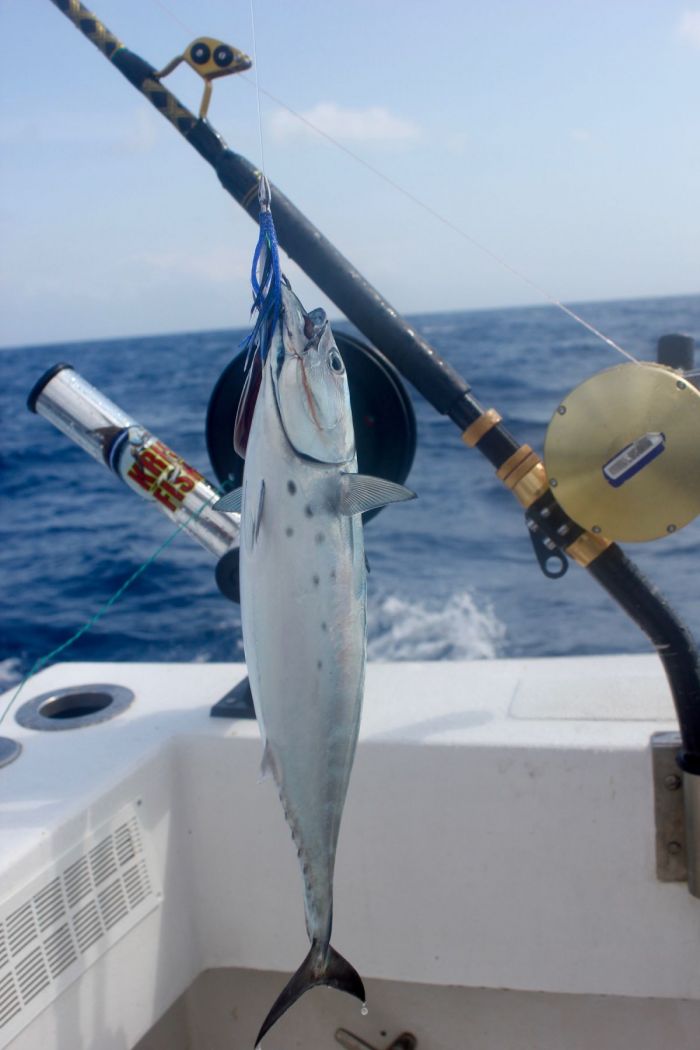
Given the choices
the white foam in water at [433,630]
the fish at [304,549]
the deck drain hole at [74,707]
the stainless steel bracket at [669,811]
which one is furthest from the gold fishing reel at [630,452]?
the white foam in water at [433,630]

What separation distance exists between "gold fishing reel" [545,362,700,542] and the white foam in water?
394 centimetres

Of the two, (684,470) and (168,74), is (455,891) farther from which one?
(168,74)

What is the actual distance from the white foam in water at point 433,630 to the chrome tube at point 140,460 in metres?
3.71

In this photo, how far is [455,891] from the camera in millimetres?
2113

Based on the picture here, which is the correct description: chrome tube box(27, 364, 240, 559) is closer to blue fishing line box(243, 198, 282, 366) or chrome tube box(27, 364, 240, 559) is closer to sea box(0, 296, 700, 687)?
blue fishing line box(243, 198, 282, 366)

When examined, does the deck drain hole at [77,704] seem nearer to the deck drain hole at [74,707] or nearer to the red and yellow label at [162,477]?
the deck drain hole at [74,707]

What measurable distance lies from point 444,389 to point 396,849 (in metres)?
0.95

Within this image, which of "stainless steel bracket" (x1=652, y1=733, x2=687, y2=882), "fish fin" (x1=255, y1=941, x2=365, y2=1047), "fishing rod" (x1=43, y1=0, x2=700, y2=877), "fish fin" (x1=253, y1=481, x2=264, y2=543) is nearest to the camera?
"fish fin" (x1=253, y1=481, x2=264, y2=543)

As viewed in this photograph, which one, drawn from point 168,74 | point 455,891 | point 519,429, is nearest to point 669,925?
point 455,891

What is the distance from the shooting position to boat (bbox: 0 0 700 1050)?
1.88 metres

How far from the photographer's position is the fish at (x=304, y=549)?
0.98 m

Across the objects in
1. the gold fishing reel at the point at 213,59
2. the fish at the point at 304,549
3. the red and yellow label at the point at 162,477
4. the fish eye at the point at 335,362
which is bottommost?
the red and yellow label at the point at 162,477

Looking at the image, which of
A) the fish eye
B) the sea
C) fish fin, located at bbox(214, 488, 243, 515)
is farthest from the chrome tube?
the sea

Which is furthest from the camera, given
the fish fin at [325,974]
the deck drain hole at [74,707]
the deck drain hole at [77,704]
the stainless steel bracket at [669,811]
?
the deck drain hole at [77,704]
